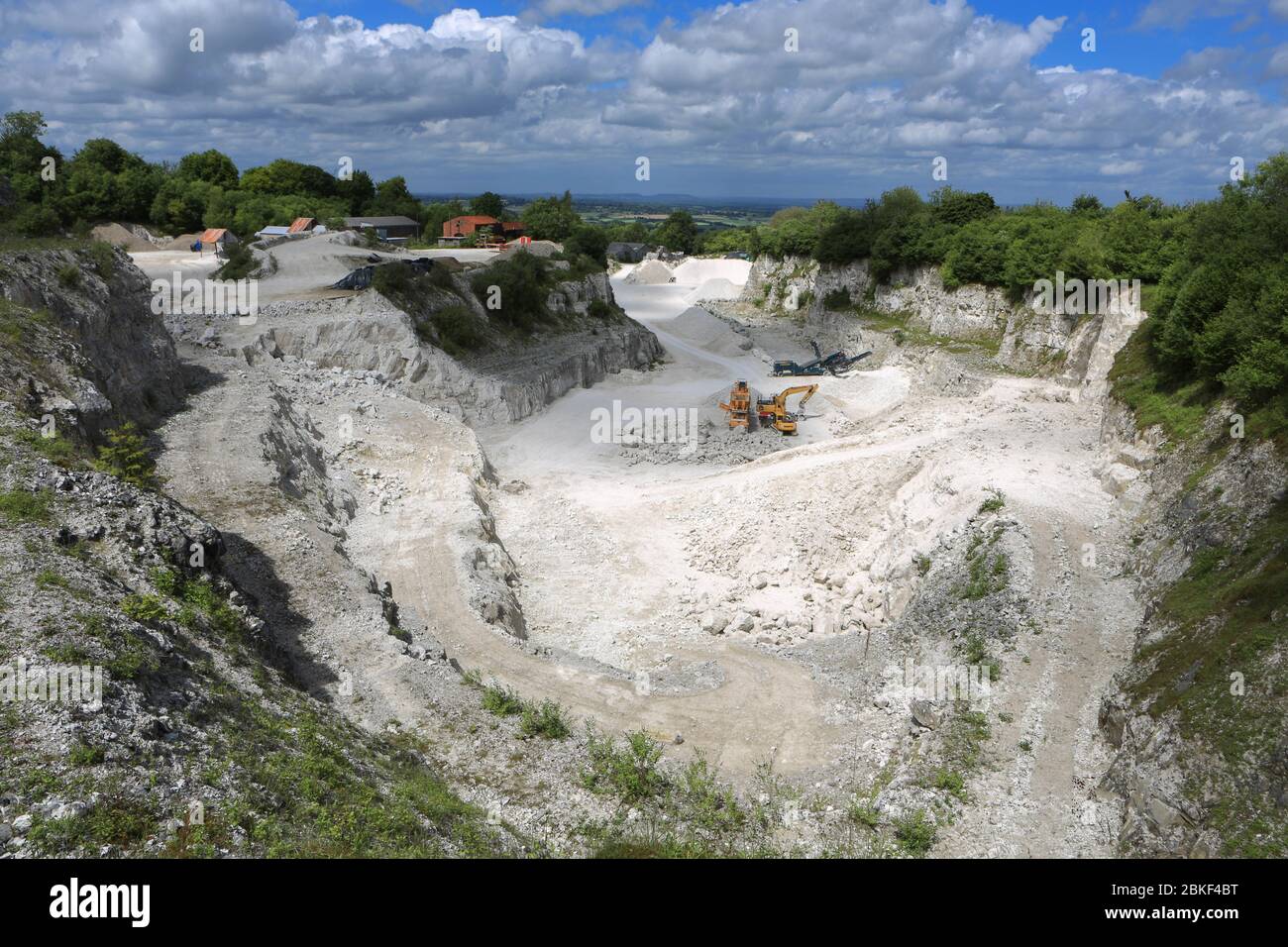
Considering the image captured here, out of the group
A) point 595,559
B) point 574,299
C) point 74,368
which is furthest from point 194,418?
point 574,299

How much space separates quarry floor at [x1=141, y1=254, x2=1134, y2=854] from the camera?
56.1ft

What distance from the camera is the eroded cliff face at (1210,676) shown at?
1184cm

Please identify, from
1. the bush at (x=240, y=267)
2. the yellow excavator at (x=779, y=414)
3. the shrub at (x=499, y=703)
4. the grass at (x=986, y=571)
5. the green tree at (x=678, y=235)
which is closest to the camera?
the shrub at (x=499, y=703)

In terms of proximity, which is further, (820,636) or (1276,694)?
(820,636)

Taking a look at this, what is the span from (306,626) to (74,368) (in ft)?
33.3

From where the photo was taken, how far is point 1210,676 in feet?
46.2

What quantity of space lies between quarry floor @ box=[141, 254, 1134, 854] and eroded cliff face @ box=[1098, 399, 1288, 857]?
3.12ft

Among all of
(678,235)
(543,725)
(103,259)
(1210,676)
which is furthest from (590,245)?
(1210,676)

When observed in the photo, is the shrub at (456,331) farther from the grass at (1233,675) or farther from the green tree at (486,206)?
the green tree at (486,206)

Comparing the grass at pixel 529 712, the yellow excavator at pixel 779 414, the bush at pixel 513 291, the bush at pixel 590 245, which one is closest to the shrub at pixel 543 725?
the grass at pixel 529 712

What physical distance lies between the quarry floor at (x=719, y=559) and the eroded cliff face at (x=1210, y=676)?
95 cm

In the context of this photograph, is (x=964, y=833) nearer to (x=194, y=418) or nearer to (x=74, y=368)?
(x=74, y=368)

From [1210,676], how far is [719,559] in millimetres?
15908

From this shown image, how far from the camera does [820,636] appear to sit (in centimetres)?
2336
